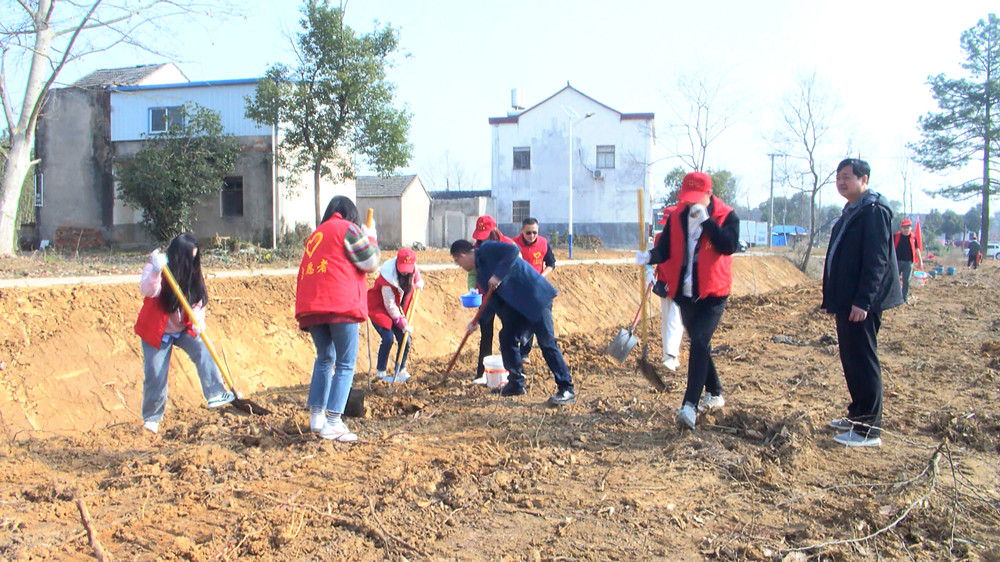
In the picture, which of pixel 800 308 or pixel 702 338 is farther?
pixel 800 308

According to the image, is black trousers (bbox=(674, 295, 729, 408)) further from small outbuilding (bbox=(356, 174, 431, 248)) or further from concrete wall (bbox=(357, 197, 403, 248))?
concrete wall (bbox=(357, 197, 403, 248))

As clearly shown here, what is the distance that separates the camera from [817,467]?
12.5ft

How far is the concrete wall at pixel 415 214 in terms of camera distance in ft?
92.9

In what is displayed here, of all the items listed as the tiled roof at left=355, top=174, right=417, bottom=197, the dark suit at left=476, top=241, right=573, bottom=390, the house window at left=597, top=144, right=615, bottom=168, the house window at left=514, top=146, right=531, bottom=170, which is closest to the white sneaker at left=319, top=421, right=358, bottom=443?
the dark suit at left=476, top=241, right=573, bottom=390

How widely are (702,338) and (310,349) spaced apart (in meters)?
5.16

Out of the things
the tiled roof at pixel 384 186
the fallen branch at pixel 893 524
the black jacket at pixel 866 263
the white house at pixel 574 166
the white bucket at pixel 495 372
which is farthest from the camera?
the white house at pixel 574 166

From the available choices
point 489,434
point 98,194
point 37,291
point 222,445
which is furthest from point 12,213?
point 489,434

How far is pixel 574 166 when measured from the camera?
34.3 metres

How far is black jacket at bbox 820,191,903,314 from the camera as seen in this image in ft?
13.3

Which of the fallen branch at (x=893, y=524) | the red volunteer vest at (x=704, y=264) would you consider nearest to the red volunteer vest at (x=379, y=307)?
the red volunteer vest at (x=704, y=264)

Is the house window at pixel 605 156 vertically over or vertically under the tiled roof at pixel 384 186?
over

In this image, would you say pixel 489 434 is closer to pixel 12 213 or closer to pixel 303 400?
pixel 303 400

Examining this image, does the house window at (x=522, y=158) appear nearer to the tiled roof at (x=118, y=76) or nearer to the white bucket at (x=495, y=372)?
the tiled roof at (x=118, y=76)

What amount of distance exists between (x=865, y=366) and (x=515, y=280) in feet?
8.54
